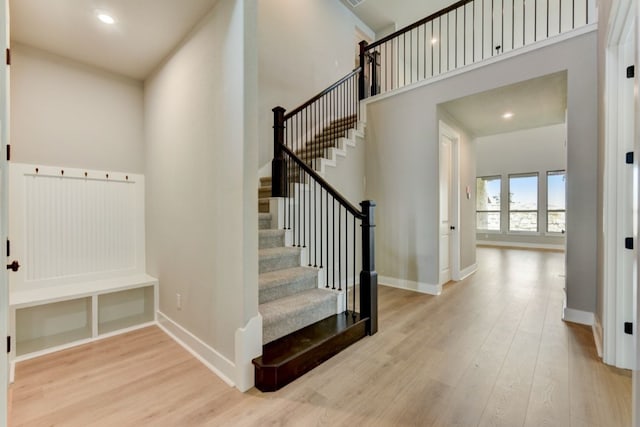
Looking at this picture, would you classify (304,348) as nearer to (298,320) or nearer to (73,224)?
(298,320)

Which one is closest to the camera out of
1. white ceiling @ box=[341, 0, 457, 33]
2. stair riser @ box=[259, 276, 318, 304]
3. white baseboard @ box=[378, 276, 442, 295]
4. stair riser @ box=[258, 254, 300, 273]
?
stair riser @ box=[259, 276, 318, 304]

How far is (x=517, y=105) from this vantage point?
373cm

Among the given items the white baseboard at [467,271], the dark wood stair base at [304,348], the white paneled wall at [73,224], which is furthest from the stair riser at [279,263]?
the white baseboard at [467,271]

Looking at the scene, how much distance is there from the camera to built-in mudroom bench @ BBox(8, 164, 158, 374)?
7.93ft

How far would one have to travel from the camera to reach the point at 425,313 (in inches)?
121

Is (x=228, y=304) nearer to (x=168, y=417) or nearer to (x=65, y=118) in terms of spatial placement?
(x=168, y=417)

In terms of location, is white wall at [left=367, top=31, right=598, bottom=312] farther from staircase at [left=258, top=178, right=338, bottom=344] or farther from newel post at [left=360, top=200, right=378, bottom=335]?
staircase at [left=258, top=178, right=338, bottom=344]

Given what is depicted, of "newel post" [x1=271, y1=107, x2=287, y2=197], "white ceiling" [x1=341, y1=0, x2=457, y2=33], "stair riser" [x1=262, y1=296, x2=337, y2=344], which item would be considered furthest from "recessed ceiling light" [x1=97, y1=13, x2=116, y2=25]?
"white ceiling" [x1=341, y1=0, x2=457, y2=33]

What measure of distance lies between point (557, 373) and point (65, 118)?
15.0 ft

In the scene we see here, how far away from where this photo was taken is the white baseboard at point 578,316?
9.06 ft

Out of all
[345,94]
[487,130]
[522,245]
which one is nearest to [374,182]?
[345,94]

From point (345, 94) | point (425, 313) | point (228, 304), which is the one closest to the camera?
point (228, 304)

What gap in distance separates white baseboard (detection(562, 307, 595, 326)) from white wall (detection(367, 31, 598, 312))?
5 centimetres

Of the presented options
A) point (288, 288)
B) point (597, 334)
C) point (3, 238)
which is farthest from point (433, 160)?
point (3, 238)
